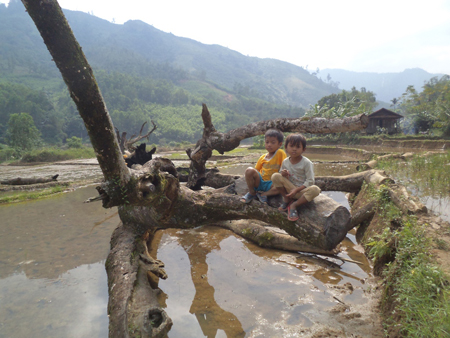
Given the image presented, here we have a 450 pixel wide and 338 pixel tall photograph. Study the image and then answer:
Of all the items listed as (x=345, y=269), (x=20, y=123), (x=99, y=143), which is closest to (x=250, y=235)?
(x=345, y=269)

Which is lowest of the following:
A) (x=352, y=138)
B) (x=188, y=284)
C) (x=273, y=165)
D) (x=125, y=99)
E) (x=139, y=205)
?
(x=188, y=284)

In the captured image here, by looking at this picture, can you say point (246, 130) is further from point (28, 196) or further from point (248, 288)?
point (28, 196)

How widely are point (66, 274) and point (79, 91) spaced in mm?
4029

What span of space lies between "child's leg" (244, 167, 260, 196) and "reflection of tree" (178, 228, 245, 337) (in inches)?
70.8

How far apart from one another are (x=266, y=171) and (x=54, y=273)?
14.5 feet

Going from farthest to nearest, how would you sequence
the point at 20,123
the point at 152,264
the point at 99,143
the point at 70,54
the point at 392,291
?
the point at 20,123 → the point at 152,264 → the point at 392,291 → the point at 99,143 → the point at 70,54

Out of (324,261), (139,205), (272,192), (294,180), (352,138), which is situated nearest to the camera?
(139,205)

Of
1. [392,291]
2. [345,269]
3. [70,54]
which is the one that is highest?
[70,54]

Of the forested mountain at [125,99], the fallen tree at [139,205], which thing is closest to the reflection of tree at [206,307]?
the fallen tree at [139,205]

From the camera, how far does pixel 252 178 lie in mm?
4102

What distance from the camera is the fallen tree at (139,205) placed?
2.63m

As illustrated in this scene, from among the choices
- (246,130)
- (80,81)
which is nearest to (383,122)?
(246,130)

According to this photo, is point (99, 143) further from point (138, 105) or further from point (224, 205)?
point (138, 105)

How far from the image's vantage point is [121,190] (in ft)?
10.7
